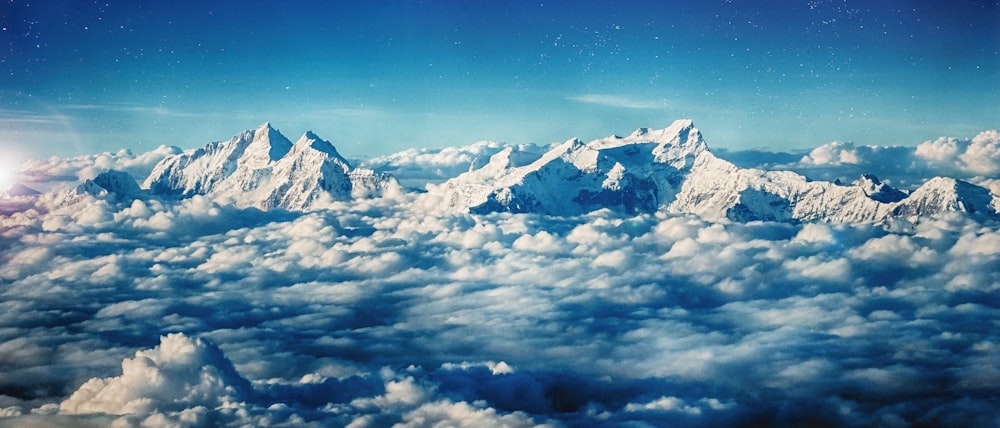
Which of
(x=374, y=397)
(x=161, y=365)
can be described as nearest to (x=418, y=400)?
(x=374, y=397)

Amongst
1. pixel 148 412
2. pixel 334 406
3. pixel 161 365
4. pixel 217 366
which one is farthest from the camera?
pixel 334 406

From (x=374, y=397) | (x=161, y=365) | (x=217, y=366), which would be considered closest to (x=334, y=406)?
(x=374, y=397)

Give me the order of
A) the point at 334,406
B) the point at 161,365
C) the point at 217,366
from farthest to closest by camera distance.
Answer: the point at 334,406 < the point at 217,366 < the point at 161,365

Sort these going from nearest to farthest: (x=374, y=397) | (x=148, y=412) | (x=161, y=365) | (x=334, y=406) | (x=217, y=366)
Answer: (x=148, y=412), (x=161, y=365), (x=217, y=366), (x=334, y=406), (x=374, y=397)

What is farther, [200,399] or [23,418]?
[23,418]

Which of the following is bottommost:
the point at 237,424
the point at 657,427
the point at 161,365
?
the point at 657,427

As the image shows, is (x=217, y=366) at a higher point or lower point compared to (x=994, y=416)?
higher

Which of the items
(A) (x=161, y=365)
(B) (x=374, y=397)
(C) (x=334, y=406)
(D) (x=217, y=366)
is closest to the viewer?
(A) (x=161, y=365)

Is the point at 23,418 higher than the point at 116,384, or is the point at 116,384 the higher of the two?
the point at 116,384

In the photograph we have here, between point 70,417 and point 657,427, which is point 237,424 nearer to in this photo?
point 70,417

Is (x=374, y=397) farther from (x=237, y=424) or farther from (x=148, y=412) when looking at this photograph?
(x=148, y=412)
